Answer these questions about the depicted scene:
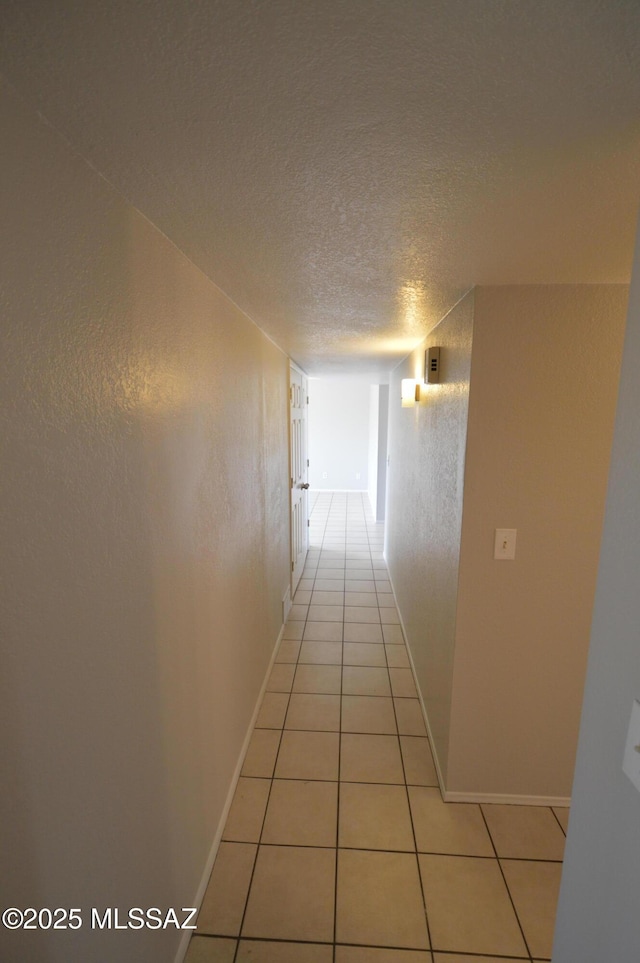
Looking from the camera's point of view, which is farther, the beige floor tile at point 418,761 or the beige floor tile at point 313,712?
the beige floor tile at point 313,712

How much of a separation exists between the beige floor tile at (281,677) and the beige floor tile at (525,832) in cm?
125

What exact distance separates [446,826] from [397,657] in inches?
48.1

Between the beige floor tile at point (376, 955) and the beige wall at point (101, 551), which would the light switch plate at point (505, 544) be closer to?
the beige wall at point (101, 551)

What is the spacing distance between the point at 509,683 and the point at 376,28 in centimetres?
204

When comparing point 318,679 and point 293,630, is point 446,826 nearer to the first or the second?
point 318,679

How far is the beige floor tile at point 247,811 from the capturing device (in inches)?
67.0

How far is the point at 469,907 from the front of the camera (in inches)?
57.2

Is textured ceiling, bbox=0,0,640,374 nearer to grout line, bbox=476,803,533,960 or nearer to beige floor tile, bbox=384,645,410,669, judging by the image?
grout line, bbox=476,803,533,960

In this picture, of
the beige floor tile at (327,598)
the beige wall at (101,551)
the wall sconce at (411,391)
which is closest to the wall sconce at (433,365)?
the wall sconce at (411,391)

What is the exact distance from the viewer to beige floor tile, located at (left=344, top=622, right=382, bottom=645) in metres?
3.18

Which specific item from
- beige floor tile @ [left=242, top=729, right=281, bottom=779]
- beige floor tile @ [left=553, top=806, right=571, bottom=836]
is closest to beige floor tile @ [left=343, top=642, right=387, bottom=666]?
beige floor tile @ [left=242, top=729, right=281, bottom=779]

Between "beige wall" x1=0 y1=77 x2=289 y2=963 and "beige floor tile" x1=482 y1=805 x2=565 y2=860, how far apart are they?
117 centimetres

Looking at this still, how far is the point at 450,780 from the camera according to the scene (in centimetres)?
187

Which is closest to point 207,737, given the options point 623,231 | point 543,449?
point 543,449
